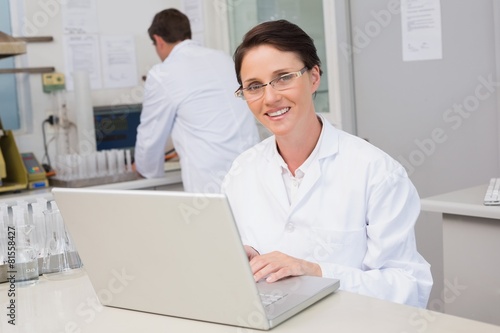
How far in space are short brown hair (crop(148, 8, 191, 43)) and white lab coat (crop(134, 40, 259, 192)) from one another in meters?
0.07

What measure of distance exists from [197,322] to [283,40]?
74cm

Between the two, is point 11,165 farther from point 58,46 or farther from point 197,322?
point 197,322

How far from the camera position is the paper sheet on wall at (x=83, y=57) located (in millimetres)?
3793

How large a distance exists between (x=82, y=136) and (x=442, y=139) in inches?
71.2

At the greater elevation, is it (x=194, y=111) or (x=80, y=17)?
(x=80, y=17)

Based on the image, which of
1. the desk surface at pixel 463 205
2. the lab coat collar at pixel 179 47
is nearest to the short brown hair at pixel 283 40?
the desk surface at pixel 463 205

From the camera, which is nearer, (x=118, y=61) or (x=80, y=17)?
(x=80, y=17)

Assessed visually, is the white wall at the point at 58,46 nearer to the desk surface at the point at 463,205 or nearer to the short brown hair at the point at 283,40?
the desk surface at the point at 463,205

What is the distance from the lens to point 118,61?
396 centimetres

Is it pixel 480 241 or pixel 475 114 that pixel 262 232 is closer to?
pixel 480 241

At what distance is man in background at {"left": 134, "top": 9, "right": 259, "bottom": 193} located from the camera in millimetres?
3217

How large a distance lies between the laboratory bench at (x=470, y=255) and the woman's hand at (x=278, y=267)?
0.89 m

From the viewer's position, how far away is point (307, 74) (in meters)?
1.71

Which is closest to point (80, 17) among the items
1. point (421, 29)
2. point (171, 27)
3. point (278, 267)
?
point (171, 27)
